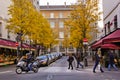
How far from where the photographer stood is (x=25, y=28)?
50.3 metres

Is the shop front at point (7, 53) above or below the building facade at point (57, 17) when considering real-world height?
below

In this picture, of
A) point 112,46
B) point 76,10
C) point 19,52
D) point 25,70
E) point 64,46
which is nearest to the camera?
point 25,70

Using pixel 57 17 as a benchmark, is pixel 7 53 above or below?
below

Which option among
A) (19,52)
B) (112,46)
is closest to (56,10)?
(19,52)

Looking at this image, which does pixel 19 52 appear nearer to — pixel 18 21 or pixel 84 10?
pixel 18 21

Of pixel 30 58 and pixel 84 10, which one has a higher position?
pixel 84 10

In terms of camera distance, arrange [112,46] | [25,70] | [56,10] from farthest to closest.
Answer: [56,10], [112,46], [25,70]

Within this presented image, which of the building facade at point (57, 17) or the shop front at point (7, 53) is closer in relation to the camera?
the shop front at point (7, 53)

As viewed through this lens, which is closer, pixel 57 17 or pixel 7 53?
pixel 7 53

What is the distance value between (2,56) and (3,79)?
81.3ft

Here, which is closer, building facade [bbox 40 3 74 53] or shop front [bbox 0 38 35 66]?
shop front [bbox 0 38 35 66]

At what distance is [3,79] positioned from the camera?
22.7m

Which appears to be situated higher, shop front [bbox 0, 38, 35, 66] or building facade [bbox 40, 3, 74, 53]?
building facade [bbox 40, 3, 74, 53]

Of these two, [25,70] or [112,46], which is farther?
[112,46]
